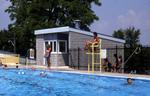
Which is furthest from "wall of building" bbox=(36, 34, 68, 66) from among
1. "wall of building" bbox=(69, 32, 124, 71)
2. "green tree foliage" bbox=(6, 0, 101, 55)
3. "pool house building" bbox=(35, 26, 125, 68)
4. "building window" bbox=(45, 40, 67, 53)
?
"green tree foliage" bbox=(6, 0, 101, 55)

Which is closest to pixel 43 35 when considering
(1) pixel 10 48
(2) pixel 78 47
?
(2) pixel 78 47

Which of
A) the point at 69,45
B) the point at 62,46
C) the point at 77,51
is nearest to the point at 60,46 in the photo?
the point at 62,46

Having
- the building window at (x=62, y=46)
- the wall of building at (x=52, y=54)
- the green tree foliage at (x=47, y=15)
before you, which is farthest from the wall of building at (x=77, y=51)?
the green tree foliage at (x=47, y=15)

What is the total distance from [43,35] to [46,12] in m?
18.0

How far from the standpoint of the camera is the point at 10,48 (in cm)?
6512

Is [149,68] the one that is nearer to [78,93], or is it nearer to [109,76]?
[109,76]

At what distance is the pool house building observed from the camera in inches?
1138

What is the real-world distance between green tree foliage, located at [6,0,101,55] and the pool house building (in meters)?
14.9

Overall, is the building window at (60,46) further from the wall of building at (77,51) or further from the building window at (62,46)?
the wall of building at (77,51)

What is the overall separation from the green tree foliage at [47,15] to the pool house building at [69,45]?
48.9ft

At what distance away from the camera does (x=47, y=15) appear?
161 ft

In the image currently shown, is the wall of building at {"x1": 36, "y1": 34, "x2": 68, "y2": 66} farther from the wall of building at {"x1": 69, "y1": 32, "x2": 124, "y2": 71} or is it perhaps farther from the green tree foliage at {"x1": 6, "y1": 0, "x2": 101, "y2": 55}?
the green tree foliage at {"x1": 6, "y1": 0, "x2": 101, "y2": 55}

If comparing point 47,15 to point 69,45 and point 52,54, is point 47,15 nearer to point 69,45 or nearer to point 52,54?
point 52,54

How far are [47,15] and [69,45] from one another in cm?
2068
